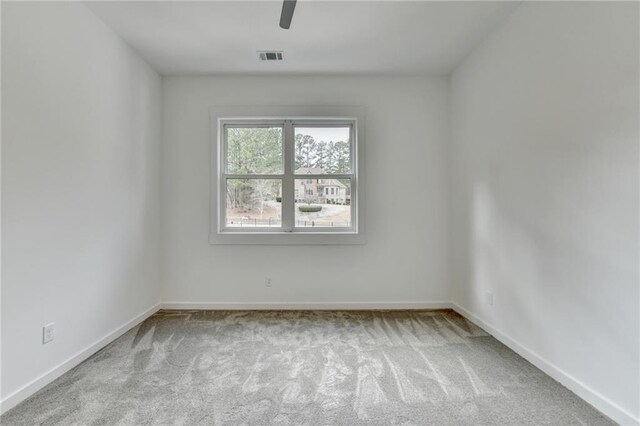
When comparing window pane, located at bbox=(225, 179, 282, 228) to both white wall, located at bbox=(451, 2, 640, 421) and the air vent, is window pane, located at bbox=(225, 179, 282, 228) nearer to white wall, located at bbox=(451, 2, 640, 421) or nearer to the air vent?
the air vent

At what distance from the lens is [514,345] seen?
8.18ft

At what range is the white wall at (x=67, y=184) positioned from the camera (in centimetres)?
184

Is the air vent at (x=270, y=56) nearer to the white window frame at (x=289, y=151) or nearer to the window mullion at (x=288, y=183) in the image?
the white window frame at (x=289, y=151)

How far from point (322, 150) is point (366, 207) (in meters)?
0.86

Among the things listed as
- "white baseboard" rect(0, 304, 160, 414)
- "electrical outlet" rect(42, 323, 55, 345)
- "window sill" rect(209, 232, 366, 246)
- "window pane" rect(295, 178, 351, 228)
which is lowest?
"white baseboard" rect(0, 304, 160, 414)

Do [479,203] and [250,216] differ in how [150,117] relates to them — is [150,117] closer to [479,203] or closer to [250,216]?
[250,216]

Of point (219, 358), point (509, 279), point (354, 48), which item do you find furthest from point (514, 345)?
point (354, 48)

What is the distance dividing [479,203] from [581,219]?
1.14 m

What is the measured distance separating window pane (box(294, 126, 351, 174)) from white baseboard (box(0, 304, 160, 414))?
2.34 m

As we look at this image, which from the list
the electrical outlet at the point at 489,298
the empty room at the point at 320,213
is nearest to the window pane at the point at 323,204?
the empty room at the point at 320,213

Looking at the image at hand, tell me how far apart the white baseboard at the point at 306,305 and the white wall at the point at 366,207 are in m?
0.05

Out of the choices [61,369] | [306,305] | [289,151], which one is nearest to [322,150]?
[289,151]

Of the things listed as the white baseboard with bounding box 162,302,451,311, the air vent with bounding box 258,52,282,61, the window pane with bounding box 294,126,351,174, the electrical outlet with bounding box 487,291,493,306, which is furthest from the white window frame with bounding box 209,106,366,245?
the electrical outlet with bounding box 487,291,493,306

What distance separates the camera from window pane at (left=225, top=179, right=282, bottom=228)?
3738 mm
